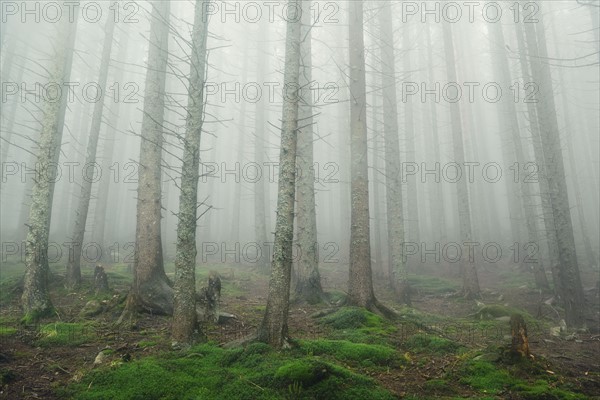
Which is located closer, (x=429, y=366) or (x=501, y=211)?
(x=429, y=366)

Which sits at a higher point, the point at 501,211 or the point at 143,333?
the point at 501,211

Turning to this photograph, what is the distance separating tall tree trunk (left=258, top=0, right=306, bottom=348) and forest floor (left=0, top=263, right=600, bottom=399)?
0.39 metres

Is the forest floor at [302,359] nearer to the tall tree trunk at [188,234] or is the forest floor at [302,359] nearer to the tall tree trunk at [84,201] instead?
the tall tree trunk at [188,234]

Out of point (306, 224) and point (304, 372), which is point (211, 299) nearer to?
point (304, 372)

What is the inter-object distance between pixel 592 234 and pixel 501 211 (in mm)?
19283

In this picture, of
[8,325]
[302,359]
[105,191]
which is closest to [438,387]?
[302,359]

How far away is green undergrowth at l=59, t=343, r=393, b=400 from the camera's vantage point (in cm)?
429

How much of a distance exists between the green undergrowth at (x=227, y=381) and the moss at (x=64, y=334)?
177 cm

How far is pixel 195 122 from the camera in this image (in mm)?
6285

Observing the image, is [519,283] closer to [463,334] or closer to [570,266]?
[570,266]

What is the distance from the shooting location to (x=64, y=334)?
21.4ft

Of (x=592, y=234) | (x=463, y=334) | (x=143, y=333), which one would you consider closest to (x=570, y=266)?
(x=463, y=334)

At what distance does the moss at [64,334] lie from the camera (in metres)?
6.24

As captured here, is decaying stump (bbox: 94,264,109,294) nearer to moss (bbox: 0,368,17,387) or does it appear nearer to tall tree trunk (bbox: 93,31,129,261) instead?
moss (bbox: 0,368,17,387)
